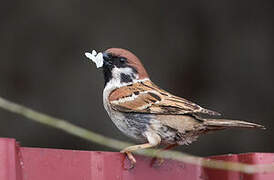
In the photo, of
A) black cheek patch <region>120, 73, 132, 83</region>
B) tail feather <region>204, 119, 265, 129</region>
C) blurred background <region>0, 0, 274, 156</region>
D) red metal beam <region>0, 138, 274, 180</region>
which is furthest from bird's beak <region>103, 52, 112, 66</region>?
blurred background <region>0, 0, 274, 156</region>

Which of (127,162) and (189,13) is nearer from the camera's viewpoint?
(127,162)

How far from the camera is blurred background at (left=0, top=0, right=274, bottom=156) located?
7.12 metres

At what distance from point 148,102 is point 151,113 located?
0.21 feet

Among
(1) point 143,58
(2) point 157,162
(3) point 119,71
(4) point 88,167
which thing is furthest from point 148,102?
(1) point 143,58

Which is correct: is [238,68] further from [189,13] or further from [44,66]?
[44,66]

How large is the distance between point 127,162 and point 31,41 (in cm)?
→ 409

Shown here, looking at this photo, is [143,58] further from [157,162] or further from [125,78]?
[157,162]

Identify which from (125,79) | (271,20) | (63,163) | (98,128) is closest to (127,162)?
(63,163)

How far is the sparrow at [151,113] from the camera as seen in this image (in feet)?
12.5

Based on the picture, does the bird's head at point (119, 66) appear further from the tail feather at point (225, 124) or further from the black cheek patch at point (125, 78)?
the tail feather at point (225, 124)

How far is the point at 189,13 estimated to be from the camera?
7266 millimetres

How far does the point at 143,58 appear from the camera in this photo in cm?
720

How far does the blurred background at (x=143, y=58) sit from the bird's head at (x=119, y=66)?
2809 mm

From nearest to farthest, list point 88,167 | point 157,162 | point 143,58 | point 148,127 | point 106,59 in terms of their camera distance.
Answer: point 88,167
point 157,162
point 148,127
point 106,59
point 143,58
